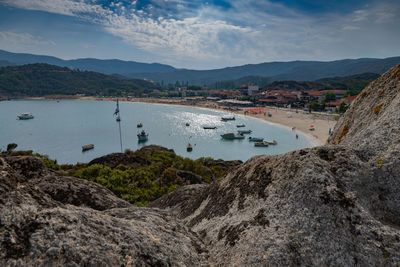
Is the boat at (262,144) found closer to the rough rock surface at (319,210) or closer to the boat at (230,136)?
the boat at (230,136)

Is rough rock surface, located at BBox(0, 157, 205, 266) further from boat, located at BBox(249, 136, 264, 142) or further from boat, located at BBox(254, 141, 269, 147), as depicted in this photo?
boat, located at BBox(249, 136, 264, 142)

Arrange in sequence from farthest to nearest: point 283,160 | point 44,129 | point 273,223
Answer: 1. point 44,129
2. point 283,160
3. point 273,223

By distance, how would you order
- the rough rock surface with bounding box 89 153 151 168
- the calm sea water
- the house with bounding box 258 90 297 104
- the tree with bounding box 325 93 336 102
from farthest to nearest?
the house with bounding box 258 90 297 104, the tree with bounding box 325 93 336 102, the calm sea water, the rough rock surface with bounding box 89 153 151 168

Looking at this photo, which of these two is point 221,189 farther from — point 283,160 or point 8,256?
point 8,256

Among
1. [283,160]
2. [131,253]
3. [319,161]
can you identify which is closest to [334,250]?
[319,161]

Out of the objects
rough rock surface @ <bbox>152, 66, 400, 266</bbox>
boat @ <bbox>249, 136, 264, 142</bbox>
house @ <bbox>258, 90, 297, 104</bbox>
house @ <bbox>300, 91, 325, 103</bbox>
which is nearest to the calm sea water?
boat @ <bbox>249, 136, 264, 142</bbox>
